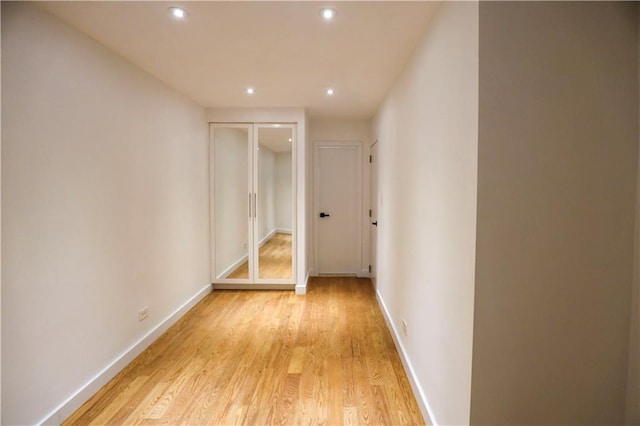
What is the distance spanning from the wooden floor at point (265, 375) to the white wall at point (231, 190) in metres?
0.95

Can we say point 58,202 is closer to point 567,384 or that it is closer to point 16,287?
point 16,287

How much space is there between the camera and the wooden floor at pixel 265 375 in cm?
195

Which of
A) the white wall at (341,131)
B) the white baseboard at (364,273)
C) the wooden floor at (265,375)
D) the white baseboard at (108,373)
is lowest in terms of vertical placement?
the wooden floor at (265,375)

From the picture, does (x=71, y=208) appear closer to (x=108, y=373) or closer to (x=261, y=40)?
(x=108, y=373)

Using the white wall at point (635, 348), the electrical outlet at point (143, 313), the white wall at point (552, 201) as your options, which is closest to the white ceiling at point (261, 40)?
the white wall at point (552, 201)

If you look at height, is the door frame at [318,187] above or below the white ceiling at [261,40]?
below

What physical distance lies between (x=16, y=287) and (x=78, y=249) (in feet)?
1.39

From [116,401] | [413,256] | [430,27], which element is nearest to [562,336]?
[413,256]

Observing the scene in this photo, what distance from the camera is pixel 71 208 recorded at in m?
1.99

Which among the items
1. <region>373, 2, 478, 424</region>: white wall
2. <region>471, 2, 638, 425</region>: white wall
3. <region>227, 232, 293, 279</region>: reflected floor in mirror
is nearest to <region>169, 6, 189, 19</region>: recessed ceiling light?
<region>373, 2, 478, 424</region>: white wall

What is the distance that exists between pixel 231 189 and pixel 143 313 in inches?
74.5

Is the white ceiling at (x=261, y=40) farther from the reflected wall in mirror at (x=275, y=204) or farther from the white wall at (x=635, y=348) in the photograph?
the white wall at (x=635, y=348)

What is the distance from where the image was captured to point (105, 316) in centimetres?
229

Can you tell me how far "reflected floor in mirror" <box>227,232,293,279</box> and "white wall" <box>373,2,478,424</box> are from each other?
1.92 metres
